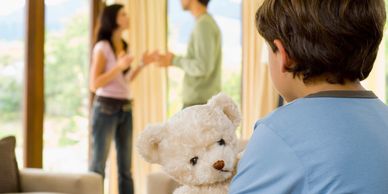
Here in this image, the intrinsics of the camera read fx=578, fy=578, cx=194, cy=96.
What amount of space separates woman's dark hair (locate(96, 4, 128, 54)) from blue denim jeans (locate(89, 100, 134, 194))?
0.38 meters

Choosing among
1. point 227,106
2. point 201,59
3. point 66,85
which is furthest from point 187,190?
point 66,85

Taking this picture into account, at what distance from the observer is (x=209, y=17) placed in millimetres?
3172

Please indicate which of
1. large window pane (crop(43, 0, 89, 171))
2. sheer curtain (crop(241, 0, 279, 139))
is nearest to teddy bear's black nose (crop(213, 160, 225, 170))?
large window pane (crop(43, 0, 89, 171))

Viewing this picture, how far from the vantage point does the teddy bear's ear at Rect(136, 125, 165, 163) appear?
4.07ft

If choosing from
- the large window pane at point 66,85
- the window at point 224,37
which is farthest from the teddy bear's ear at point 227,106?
the window at point 224,37

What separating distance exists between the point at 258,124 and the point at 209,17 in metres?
2.40

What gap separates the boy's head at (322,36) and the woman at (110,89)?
2.61 metres

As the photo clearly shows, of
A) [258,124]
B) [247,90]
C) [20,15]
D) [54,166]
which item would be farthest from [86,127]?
[258,124]

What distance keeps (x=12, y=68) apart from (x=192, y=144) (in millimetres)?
2534

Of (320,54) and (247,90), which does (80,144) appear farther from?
(320,54)

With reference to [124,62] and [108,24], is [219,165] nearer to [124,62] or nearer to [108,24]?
[124,62]

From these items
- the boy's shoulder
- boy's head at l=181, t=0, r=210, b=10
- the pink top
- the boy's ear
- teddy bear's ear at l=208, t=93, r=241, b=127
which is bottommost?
the pink top

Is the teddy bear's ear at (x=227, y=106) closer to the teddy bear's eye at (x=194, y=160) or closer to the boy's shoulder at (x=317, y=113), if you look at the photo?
the teddy bear's eye at (x=194, y=160)

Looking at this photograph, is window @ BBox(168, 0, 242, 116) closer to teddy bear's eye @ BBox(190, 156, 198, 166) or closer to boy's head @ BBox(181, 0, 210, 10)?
boy's head @ BBox(181, 0, 210, 10)
